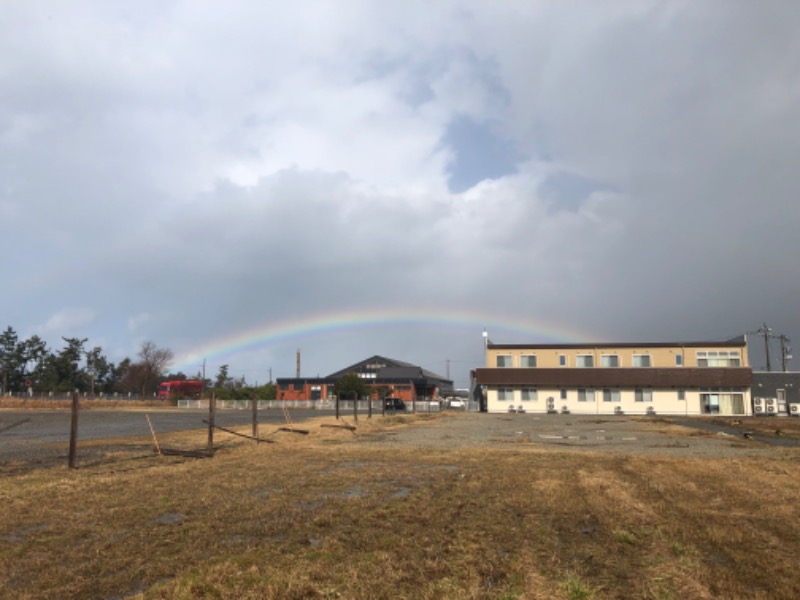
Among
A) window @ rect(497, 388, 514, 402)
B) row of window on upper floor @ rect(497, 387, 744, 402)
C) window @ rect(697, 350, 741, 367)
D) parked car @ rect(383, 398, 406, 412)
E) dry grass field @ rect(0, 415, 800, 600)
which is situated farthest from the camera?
parked car @ rect(383, 398, 406, 412)

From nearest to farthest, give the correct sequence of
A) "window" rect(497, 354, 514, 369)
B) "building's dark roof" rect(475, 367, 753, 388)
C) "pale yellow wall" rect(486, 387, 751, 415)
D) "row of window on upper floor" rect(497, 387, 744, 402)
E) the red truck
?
"building's dark roof" rect(475, 367, 753, 388) → "pale yellow wall" rect(486, 387, 751, 415) → "row of window on upper floor" rect(497, 387, 744, 402) → "window" rect(497, 354, 514, 369) → the red truck

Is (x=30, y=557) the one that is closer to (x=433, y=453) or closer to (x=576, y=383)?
(x=433, y=453)

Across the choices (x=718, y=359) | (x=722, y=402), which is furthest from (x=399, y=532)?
(x=718, y=359)

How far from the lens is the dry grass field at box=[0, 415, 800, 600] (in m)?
5.30

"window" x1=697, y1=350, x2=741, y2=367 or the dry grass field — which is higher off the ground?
"window" x1=697, y1=350, x2=741, y2=367

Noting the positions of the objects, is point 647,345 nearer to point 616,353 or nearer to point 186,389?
point 616,353

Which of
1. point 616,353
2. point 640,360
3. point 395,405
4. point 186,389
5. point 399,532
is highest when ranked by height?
point 616,353

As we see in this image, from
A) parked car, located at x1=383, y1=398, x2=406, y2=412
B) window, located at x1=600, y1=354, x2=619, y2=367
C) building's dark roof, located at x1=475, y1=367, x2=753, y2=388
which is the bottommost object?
parked car, located at x1=383, y1=398, x2=406, y2=412

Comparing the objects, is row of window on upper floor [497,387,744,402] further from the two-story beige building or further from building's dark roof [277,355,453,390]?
building's dark roof [277,355,453,390]

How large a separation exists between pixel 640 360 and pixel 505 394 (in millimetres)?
14603

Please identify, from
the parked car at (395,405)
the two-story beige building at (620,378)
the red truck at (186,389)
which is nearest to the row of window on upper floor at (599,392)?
the two-story beige building at (620,378)

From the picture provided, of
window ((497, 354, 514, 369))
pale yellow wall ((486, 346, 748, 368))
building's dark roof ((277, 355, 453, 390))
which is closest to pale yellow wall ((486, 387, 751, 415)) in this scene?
window ((497, 354, 514, 369))

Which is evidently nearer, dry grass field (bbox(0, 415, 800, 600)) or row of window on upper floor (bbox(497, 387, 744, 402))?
dry grass field (bbox(0, 415, 800, 600))

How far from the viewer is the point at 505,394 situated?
206ft
